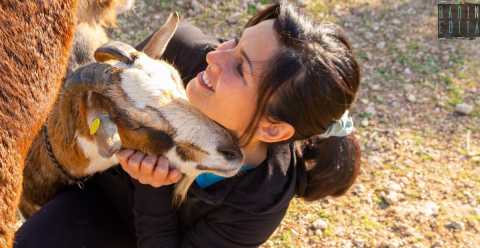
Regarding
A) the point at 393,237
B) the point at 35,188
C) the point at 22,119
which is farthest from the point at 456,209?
the point at 22,119

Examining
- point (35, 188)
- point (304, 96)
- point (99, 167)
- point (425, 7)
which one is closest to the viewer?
point (304, 96)

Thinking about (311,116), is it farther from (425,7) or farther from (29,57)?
(425,7)

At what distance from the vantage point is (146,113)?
2176 millimetres

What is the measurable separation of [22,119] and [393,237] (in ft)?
8.43

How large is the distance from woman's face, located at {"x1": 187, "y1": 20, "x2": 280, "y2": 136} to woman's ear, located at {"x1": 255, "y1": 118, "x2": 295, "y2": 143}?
0.19 feet

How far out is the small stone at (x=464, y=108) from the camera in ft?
14.2

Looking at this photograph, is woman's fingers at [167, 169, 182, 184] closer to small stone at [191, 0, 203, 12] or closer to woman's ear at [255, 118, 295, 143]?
woman's ear at [255, 118, 295, 143]

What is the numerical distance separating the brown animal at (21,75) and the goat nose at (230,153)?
644mm

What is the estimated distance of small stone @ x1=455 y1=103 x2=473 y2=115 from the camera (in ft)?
14.2

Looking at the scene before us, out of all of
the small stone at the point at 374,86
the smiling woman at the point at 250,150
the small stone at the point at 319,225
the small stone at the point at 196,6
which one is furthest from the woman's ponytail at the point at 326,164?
the small stone at the point at 196,6

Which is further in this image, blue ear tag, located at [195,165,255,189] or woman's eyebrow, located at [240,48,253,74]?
blue ear tag, located at [195,165,255,189]

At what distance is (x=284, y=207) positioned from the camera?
7.69 feet

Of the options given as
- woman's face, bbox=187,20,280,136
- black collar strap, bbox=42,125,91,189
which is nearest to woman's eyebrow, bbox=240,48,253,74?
woman's face, bbox=187,20,280,136

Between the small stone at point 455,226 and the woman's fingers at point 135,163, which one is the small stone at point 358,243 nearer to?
the small stone at point 455,226
